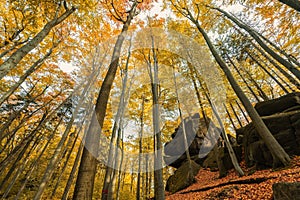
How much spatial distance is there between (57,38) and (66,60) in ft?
5.59

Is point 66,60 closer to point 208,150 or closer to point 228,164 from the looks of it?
point 228,164

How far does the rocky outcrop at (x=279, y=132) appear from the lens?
611 centimetres

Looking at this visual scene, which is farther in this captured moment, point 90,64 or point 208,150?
point 208,150

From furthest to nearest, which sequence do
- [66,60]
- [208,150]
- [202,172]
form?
[208,150] < [202,172] < [66,60]

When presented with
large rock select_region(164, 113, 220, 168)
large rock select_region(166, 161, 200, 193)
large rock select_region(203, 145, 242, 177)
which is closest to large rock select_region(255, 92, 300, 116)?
large rock select_region(203, 145, 242, 177)

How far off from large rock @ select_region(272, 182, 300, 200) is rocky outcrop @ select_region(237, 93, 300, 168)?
161 inches

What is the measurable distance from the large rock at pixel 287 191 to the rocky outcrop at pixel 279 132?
13.4 ft

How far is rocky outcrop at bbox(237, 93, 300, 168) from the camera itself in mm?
6109

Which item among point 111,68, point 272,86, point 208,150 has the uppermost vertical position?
point 272,86

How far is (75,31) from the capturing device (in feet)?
26.9

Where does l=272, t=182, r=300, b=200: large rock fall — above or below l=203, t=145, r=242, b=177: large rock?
below

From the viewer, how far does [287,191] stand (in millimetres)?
2547

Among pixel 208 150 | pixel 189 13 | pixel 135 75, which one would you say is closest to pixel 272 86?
pixel 208 150

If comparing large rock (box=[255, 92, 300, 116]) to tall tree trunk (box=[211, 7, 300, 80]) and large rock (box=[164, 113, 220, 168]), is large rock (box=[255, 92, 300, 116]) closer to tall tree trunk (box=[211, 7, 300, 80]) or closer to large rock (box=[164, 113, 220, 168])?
tall tree trunk (box=[211, 7, 300, 80])
